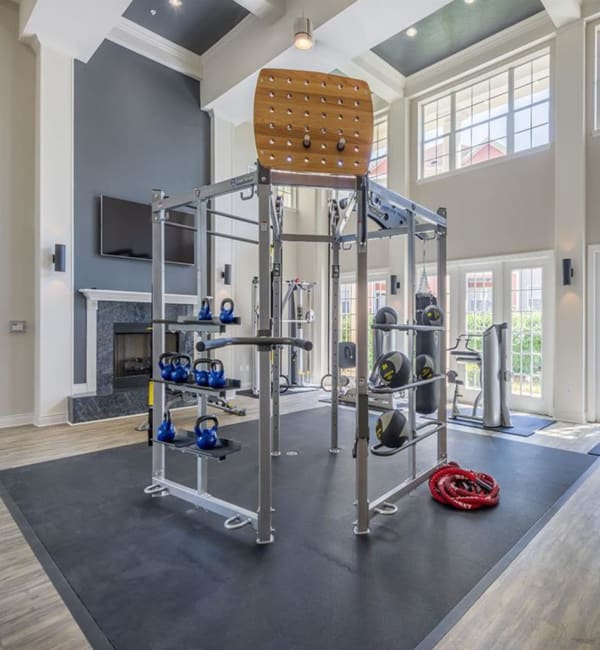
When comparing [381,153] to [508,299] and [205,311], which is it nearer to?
[508,299]

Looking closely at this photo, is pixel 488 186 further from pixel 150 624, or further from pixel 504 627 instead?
pixel 150 624

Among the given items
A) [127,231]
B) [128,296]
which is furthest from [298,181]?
[127,231]

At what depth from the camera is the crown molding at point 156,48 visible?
19.8 ft

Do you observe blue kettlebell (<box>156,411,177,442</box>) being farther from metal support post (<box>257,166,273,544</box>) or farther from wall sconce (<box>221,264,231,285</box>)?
wall sconce (<box>221,264,231,285</box>)

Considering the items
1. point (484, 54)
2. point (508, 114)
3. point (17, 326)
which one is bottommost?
point (17, 326)

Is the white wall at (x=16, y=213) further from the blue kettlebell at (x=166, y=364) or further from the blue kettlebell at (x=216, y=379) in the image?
the blue kettlebell at (x=216, y=379)

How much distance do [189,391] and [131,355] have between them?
13.2 feet

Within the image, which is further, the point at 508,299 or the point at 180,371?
the point at 508,299

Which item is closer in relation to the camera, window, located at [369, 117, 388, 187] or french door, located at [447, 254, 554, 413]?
french door, located at [447, 254, 554, 413]

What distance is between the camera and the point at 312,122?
7.91 feet

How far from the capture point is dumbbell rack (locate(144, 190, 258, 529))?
8.63 feet

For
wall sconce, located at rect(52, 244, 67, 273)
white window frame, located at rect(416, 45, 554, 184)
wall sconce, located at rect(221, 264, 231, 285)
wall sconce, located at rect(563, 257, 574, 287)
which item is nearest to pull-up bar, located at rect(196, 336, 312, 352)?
wall sconce, located at rect(52, 244, 67, 273)

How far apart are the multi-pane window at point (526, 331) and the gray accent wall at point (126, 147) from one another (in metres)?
4.88

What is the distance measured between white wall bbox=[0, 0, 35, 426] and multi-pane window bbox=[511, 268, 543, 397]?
6428 millimetres
